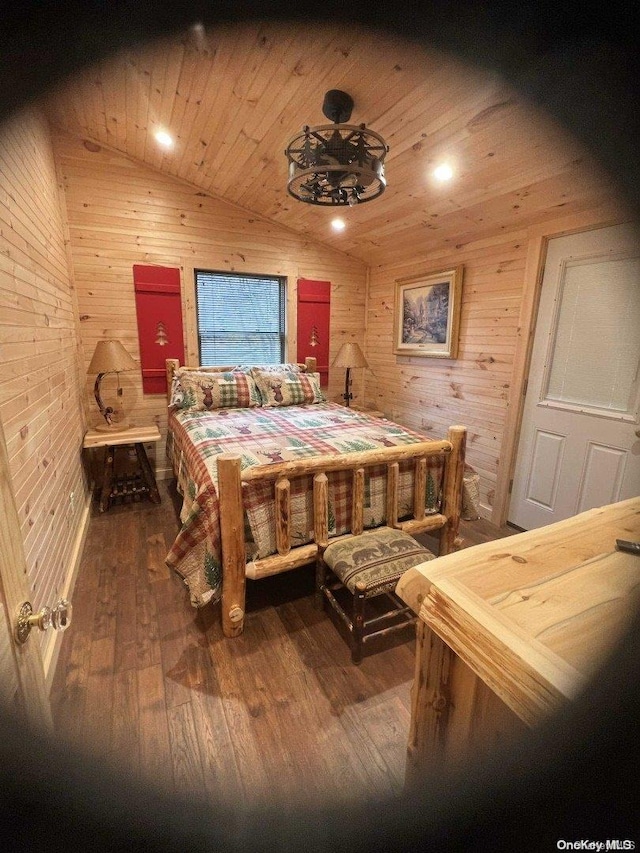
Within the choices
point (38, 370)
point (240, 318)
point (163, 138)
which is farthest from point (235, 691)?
point (163, 138)

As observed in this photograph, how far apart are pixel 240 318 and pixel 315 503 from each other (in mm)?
2547

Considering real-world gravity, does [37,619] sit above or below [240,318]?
below

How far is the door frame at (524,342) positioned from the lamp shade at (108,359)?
2915mm

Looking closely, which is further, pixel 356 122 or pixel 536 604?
pixel 356 122

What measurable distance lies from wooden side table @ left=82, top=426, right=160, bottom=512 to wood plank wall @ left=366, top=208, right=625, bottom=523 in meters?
2.47

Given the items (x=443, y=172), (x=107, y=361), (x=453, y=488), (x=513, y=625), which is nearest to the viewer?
(x=513, y=625)

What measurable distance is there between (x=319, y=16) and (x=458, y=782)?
0.91 meters

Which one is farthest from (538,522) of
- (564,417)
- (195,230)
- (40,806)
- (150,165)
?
(150,165)

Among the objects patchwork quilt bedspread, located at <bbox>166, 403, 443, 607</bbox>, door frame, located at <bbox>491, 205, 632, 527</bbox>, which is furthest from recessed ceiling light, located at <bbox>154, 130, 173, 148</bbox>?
door frame, located at <bbox>491, 205, 632, 527</bbox>

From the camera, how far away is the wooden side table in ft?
9.24

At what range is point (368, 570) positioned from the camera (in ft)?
4.99

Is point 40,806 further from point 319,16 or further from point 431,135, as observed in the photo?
point 431,135

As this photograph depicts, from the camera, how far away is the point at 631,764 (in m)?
0.32

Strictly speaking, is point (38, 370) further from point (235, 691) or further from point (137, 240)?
point (137, 240)
